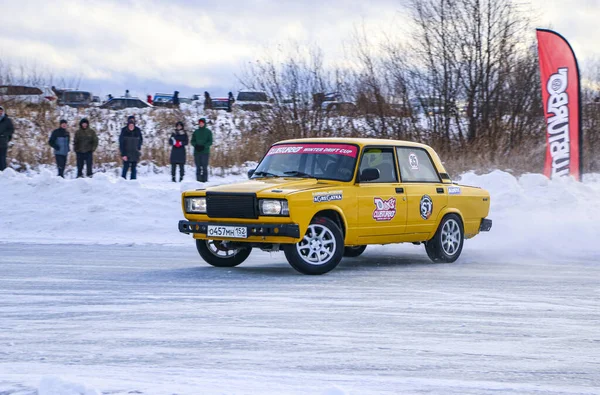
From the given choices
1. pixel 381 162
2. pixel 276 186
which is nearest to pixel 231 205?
pixel 276 186

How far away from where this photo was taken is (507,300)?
907 centimetres

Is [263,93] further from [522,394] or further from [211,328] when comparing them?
[522,394]

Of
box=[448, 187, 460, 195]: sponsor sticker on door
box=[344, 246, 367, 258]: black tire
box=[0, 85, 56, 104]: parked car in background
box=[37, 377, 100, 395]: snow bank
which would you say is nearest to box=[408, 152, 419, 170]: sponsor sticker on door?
box=[448, 187, 460, 195]: sponsor sticker on door

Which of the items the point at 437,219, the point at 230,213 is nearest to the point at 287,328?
the point at 230,213

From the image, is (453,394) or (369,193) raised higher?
(369,193)

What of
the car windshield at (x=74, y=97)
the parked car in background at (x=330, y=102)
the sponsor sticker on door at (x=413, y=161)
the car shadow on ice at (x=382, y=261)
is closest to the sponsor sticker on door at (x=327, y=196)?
the car shadow on ice at (x=382, y=261)

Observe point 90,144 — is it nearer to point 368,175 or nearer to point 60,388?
point 368,175

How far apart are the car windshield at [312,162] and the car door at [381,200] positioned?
0.20 meters

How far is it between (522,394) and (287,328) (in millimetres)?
2503

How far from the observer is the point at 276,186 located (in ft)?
35.6

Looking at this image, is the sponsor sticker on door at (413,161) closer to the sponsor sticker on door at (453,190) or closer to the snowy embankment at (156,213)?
the sponsor sticker on door at (453,190)

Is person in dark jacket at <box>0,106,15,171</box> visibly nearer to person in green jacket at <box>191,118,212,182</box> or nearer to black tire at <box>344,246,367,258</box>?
person in green jacket at <box>191,118,212,182</box>

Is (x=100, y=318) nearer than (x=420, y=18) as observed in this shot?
Yes

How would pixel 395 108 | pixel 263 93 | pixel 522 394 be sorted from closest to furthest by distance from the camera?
pixel 522 394 < pixel 263 93 < pixel 395 108
